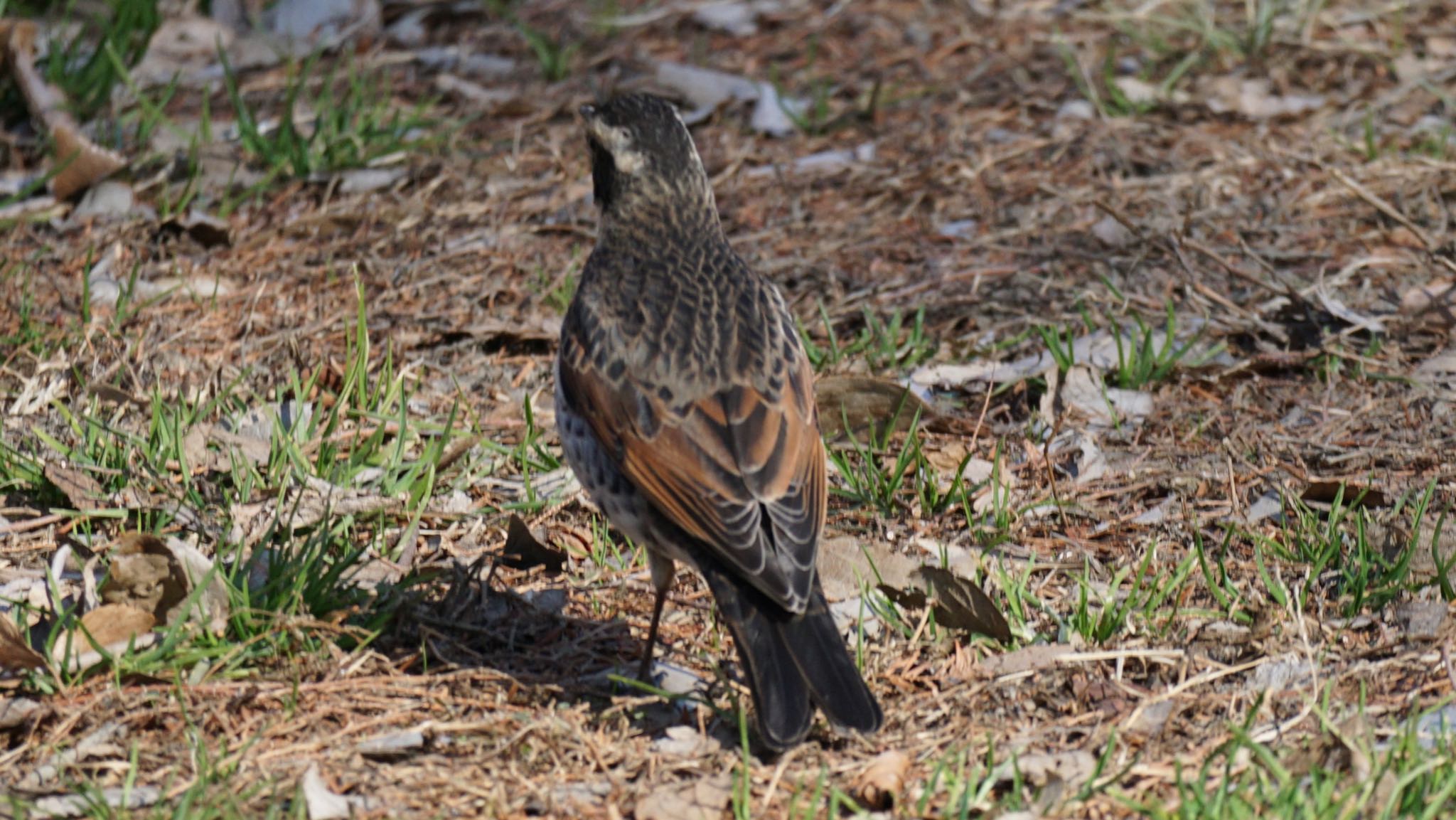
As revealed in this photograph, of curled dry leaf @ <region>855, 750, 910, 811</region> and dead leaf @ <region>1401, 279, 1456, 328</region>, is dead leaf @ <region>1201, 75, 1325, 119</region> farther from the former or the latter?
curled dry leaf @ <region>855, 750, 910, 811</region>

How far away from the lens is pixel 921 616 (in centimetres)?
459

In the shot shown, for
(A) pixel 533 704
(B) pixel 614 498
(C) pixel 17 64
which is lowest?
(A) pixel 533 704

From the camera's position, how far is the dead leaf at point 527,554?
16.2 feet

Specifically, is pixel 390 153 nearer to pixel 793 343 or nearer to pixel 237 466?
pixel 237 466

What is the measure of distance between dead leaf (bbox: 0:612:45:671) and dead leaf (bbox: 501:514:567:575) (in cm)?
138

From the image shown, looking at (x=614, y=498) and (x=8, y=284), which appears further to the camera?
(x=8, y=284)

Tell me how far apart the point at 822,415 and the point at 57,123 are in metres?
4.32

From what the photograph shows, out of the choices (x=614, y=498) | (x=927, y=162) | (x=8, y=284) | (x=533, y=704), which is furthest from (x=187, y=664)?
(x=927, y=162)

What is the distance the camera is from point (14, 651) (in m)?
4.00

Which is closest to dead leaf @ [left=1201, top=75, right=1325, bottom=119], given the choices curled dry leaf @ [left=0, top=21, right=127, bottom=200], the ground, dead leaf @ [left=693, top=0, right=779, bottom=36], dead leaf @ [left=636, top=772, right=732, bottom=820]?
the ground

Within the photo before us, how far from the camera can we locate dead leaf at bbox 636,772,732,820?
3.62 m

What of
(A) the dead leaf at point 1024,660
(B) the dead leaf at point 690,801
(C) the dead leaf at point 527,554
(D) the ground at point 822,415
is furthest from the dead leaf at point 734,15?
(B) the dead leaf at point 690,801

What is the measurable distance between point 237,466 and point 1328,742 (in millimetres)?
3275

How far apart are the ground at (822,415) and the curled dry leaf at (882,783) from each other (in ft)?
0.05
